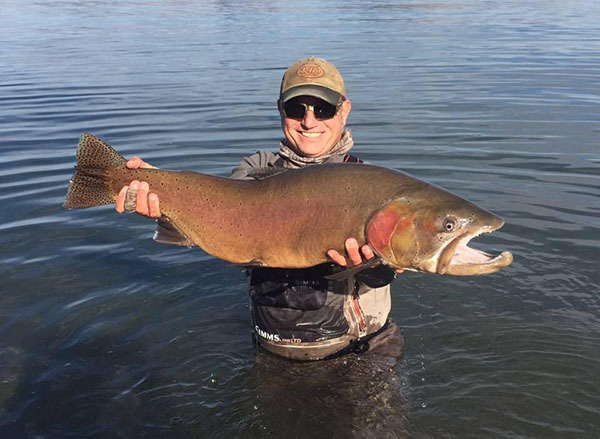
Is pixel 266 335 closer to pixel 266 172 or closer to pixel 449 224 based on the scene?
pixel 266 172

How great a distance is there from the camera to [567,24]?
1277 inches

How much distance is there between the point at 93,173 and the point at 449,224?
222 cm

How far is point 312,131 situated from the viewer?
15.1ft

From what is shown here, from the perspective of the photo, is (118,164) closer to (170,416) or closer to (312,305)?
(312,305)

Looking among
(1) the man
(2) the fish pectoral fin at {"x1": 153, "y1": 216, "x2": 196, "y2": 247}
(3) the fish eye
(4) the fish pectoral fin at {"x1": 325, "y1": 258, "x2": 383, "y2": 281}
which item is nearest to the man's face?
(1) the man

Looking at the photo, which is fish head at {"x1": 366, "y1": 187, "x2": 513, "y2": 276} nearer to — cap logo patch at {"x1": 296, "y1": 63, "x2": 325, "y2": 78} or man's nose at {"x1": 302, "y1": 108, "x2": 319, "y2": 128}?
man's nose at {"x1": 302, "y1": 108, "x2": 319, "y2": 128}

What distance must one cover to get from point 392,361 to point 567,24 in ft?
105

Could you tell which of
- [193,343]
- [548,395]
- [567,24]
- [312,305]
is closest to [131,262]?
[193,343]

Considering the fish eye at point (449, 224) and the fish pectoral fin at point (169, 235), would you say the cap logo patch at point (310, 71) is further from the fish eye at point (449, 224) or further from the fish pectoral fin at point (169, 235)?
the fish eye at point (449, 224)

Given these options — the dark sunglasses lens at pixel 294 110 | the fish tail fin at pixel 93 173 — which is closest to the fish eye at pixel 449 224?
the dark sunglasses lens at pixel 294 110

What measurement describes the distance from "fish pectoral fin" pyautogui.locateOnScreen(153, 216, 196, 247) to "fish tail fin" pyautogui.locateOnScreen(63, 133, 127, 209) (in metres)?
0.35

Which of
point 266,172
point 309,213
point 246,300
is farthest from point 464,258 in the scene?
point 246,300

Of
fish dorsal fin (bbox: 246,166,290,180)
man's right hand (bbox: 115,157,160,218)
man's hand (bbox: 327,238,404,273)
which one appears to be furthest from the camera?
man's right hand (bbox: 115,157,160,218)

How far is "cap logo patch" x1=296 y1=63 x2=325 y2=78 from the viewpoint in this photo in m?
4.52
